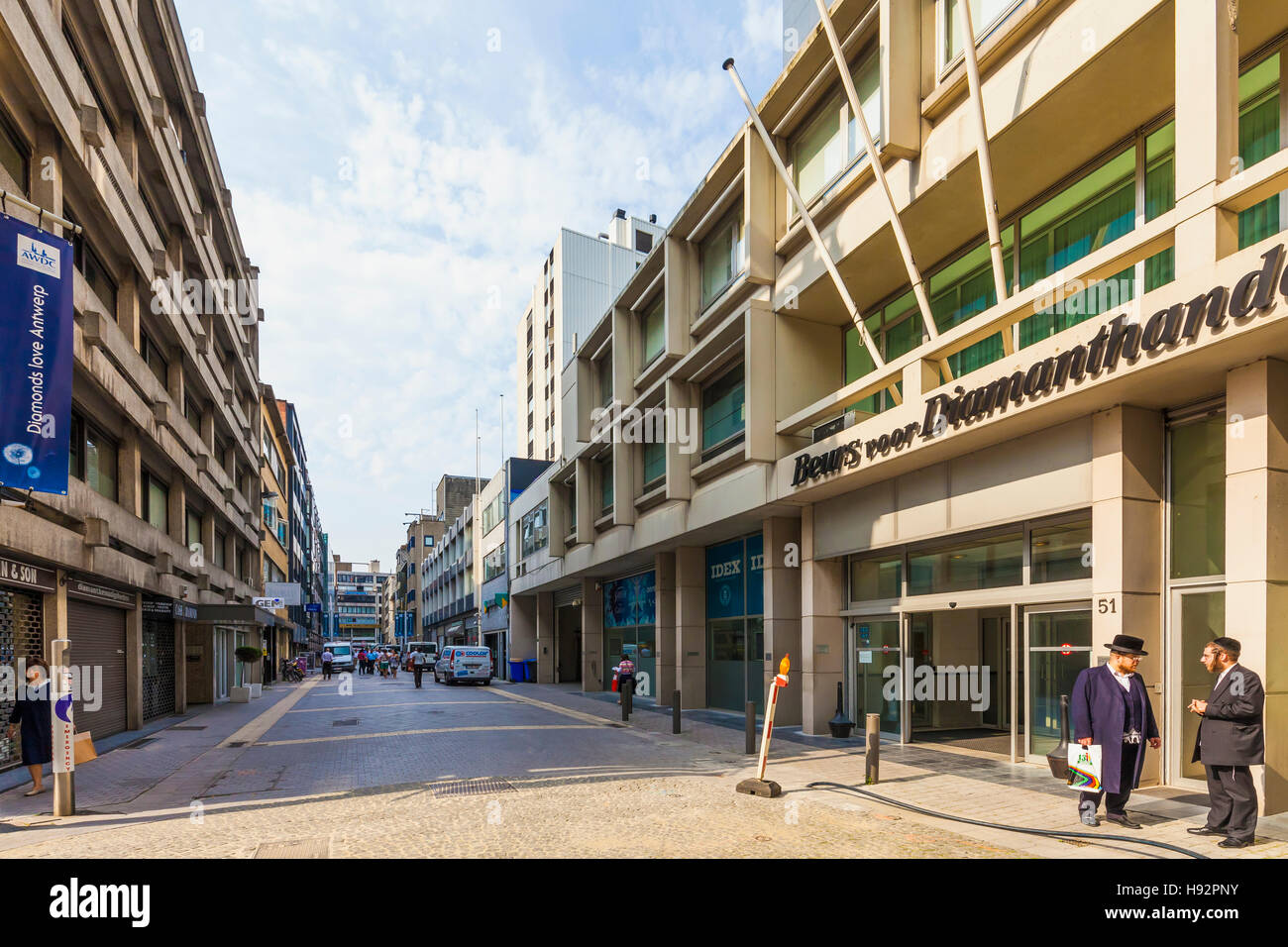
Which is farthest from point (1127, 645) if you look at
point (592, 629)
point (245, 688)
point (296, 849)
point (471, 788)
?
point (245, 688)

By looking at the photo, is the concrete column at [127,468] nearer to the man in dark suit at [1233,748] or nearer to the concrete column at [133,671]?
the concrete column at [133,671]

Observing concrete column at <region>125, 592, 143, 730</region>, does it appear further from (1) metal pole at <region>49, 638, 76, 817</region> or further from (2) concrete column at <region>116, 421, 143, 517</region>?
(1) metal pole at <region>49, 638, 76, 817</region>

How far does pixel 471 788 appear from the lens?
33.1ft

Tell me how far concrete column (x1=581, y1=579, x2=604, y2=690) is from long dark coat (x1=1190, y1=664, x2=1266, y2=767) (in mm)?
24516

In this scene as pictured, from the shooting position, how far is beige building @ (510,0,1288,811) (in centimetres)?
853

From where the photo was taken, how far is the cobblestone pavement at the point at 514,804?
23.7ft

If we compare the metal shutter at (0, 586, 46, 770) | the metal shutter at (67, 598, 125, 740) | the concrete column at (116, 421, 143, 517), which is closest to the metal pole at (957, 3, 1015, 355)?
the metal shutter at (0, 586, 46, 770)

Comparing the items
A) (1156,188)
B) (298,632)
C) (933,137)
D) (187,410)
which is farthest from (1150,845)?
(298,632)

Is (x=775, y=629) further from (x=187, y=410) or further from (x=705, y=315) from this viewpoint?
(x=187, y=410)

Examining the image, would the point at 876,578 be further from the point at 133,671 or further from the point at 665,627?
the point at 133,671

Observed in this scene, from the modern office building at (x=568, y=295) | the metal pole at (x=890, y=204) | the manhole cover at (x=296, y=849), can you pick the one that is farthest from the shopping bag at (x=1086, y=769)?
the modern office building at (x=568, y=295)

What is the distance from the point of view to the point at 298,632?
7119 centimetres

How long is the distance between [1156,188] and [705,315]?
9987 millimetres
